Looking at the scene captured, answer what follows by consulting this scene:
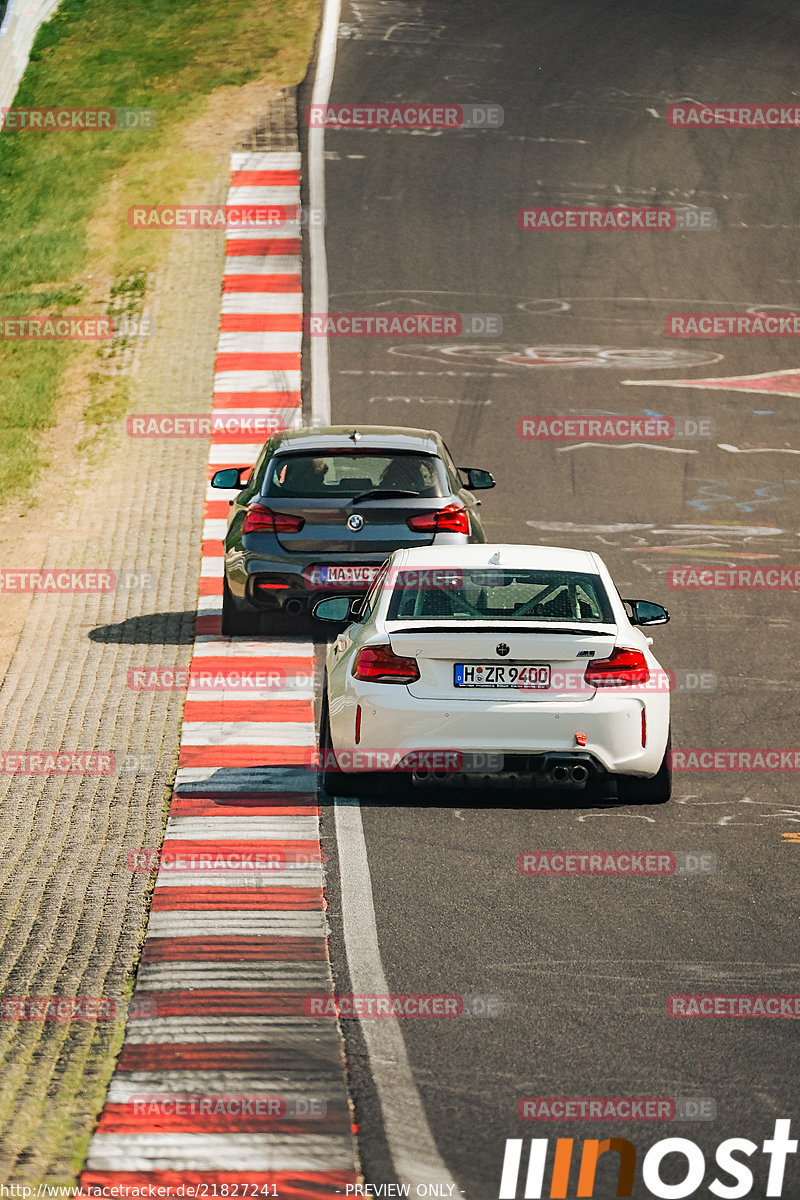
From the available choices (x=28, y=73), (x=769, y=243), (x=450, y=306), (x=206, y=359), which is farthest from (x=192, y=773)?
(x=28, y=73)

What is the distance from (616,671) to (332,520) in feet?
14.9

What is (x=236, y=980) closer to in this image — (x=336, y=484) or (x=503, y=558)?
(x=503, y=558)

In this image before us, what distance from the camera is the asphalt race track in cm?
661

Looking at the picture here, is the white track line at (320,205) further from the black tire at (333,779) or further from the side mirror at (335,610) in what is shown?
the black tire at (333,779)

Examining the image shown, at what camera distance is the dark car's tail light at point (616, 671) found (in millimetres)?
9227

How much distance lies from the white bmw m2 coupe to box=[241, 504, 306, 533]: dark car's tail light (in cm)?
372

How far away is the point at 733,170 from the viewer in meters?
29.2

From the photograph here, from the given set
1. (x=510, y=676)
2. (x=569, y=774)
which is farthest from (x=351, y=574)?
(x=569, y=774)

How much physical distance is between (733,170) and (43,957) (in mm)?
24306

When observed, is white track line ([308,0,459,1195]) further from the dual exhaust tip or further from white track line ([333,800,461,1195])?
the dual exhaust tip

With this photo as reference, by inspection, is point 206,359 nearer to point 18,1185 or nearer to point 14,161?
point 14,161

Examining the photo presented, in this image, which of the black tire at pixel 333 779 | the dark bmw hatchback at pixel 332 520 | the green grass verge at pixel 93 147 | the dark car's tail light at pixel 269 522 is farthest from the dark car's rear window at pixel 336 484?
the green grass verge at pixel 93 147

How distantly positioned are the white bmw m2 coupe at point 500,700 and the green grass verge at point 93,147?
434 inches

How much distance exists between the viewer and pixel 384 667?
9.38 metres
